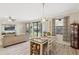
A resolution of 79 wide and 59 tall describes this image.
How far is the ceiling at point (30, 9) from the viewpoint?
5.98 ft

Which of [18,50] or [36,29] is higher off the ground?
[36,29]

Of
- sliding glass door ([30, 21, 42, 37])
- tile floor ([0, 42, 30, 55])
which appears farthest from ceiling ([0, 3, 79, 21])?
tile floor ([0, 42, 30, 55])

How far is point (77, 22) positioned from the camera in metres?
1.83

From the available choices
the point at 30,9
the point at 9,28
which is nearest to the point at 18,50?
the point at 9,28

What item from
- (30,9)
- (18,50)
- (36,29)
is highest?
(30,9)

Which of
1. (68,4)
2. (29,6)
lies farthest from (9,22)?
(68,4)

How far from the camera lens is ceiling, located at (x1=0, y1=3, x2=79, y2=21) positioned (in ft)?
5.98

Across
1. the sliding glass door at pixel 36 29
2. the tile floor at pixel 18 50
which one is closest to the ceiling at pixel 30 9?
the sliding glass door at pixel 36 29

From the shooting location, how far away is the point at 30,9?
185 cm

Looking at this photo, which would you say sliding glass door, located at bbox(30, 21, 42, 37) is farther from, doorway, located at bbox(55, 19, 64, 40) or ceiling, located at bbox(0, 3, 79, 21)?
doorway, located at bbox(55, 19, 64, 40)

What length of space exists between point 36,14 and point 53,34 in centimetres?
46

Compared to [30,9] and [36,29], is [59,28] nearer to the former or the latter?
[36,29]

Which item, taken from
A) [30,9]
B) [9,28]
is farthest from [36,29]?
[9,28]

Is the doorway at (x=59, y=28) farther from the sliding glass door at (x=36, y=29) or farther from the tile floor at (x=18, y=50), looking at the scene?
the tile floor at (x=18, y=50)
